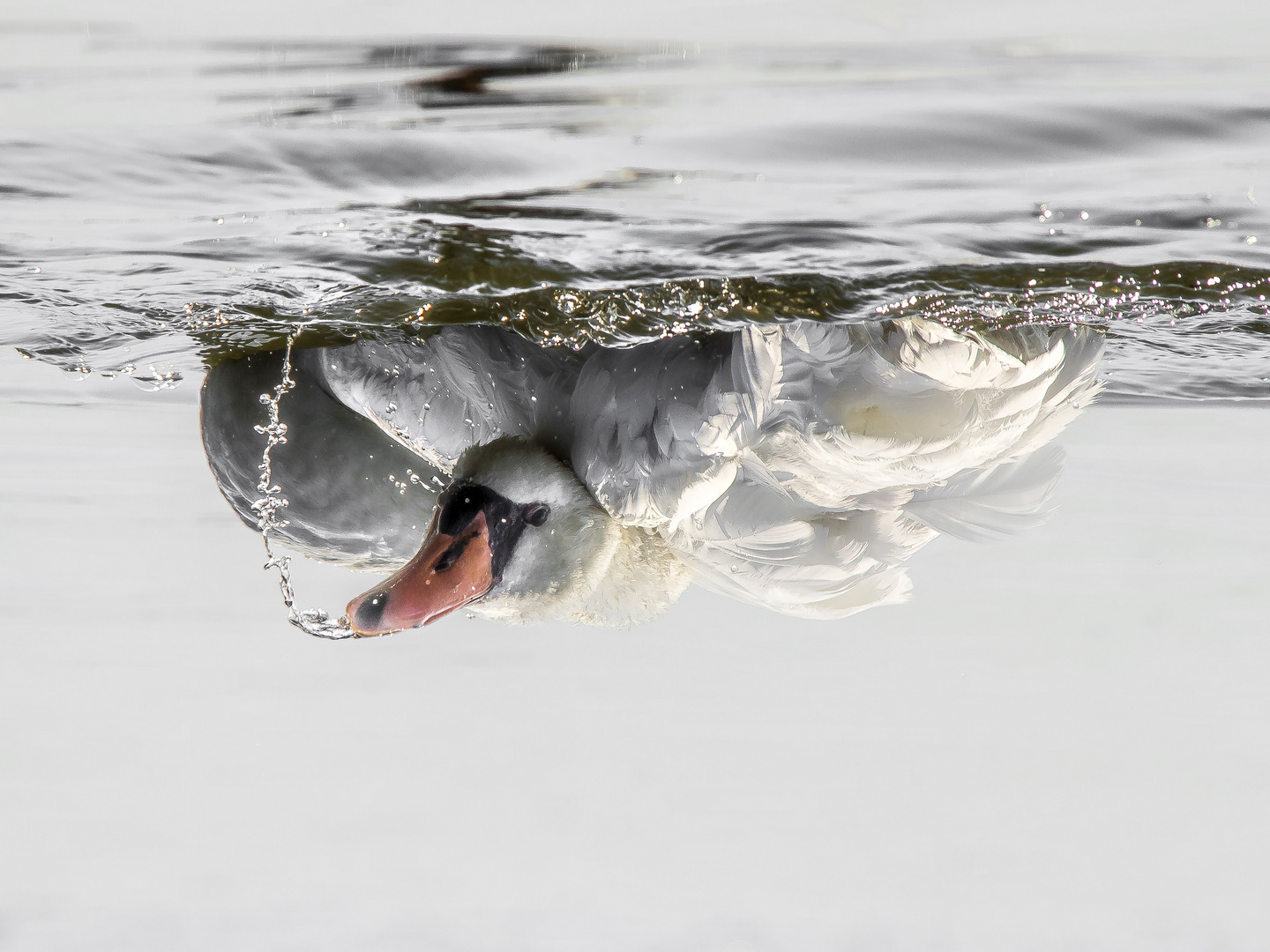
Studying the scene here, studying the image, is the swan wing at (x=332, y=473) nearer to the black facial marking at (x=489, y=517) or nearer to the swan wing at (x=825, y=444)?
the black facial marking at (x=489, y=517)

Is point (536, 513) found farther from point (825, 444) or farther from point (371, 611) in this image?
point (825, 444)

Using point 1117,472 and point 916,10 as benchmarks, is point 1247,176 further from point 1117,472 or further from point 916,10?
point 1117,472

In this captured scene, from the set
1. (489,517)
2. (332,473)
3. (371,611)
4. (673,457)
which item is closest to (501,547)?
(489,517)

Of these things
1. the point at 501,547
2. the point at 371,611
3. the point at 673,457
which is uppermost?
the point at 673,457

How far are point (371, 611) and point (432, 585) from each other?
16 cm

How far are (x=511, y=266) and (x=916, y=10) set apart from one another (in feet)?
3.89

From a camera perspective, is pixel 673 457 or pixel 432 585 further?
pixel 432 585

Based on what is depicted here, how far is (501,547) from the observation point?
2908 mm

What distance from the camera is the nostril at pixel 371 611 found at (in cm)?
281

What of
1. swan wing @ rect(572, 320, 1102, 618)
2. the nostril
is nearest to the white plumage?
A: swan wing @ rect(572, 320, 1102, 618)

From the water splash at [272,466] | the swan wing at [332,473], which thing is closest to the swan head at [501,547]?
the swan wing at [332,473]

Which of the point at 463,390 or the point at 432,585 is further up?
the point at 463,390

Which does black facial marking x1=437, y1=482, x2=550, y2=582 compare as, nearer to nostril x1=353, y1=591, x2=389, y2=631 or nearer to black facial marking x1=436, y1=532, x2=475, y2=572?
black facial marking x1=436, y1=532, x2=475, y2=572

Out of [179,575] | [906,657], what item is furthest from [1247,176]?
[179,575]
